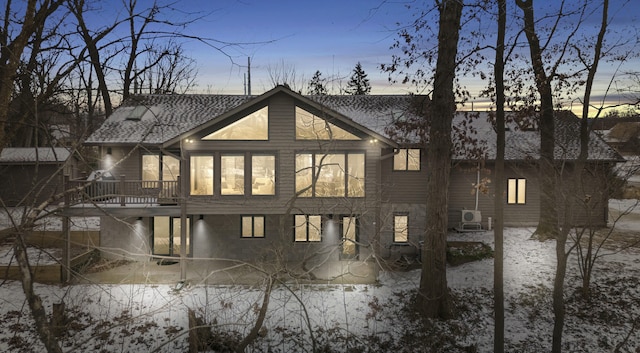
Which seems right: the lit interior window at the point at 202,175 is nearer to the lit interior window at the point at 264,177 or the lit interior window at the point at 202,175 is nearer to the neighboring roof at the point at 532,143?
the lit interior window at the point at 264,177

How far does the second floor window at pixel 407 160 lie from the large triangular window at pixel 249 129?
20.6 ft

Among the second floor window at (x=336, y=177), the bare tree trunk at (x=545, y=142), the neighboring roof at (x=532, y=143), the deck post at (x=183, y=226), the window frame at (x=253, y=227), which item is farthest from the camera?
the neighboring roof at (x=532, y=143)

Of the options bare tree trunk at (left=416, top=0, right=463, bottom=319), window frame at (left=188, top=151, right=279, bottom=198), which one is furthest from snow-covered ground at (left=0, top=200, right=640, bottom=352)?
window frame at (left=188, top=151, right=279, bottom=198)

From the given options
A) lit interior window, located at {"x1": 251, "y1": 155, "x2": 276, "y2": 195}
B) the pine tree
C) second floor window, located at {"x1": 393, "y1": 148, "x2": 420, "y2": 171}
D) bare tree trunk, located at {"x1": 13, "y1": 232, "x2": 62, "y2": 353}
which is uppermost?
the pine tree

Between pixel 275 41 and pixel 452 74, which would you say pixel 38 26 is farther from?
pixel 452 74

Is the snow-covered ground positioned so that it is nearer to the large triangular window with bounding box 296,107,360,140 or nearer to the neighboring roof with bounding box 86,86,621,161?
the large triangular window with bounding box 296,107,360,140

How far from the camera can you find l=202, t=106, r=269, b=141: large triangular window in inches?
666

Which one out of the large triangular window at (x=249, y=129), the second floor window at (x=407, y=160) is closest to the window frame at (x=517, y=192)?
the second floor window at (x=407, y=160)

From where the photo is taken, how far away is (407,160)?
20250 mm

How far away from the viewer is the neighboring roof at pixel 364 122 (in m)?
19.3

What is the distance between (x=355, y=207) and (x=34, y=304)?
13550 millimetres

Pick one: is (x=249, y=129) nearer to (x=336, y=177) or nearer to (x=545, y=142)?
(x=336, y=177)

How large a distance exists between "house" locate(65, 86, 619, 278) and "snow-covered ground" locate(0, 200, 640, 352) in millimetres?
2202

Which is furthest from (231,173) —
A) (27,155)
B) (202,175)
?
(27,155)
